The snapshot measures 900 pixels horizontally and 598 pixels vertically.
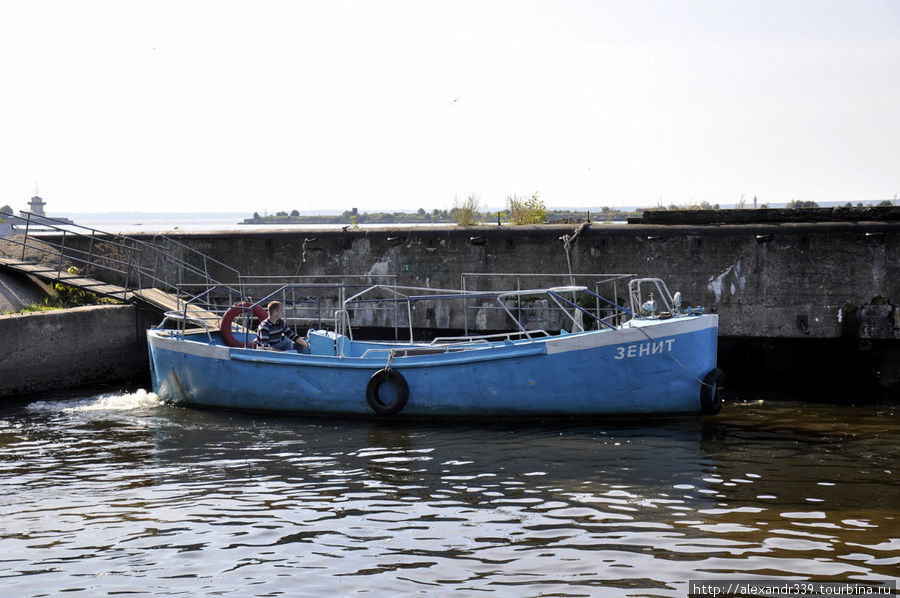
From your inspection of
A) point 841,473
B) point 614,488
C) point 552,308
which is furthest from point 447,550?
point 552,308

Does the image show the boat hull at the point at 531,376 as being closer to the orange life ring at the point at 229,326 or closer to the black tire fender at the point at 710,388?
the black tire fender at the point at 710,388

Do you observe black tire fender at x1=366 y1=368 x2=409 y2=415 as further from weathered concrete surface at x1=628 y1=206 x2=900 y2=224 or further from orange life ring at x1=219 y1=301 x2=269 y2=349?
weathered concrete surface at x1=628 y1=206 x2=900 y2=224

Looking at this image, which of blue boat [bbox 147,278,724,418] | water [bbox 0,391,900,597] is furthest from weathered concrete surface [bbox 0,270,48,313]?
water [bbox 0,391,900,597]

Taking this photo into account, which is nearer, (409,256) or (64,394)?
(64,394)

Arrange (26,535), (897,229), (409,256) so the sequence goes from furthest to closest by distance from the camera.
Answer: (409,256)
(897,229)
(26,535)

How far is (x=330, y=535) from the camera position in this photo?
715 centimetres

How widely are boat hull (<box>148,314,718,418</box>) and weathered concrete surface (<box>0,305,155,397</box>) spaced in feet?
12.9

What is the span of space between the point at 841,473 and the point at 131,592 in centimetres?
661

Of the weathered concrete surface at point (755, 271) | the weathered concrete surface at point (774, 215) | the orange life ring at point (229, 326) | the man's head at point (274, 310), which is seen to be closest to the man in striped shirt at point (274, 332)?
the man's head at point (274, 310)

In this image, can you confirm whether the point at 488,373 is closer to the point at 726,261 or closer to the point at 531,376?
the point at 531,376

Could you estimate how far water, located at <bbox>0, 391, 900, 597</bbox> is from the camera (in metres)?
6.25

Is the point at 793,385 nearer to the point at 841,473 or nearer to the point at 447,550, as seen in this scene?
the point at 841,473

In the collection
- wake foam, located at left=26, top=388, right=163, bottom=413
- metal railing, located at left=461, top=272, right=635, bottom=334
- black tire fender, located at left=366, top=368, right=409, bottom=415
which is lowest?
wake foam, located at left=26, top=388, right=163, bottom=413

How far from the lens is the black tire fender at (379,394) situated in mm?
11500
